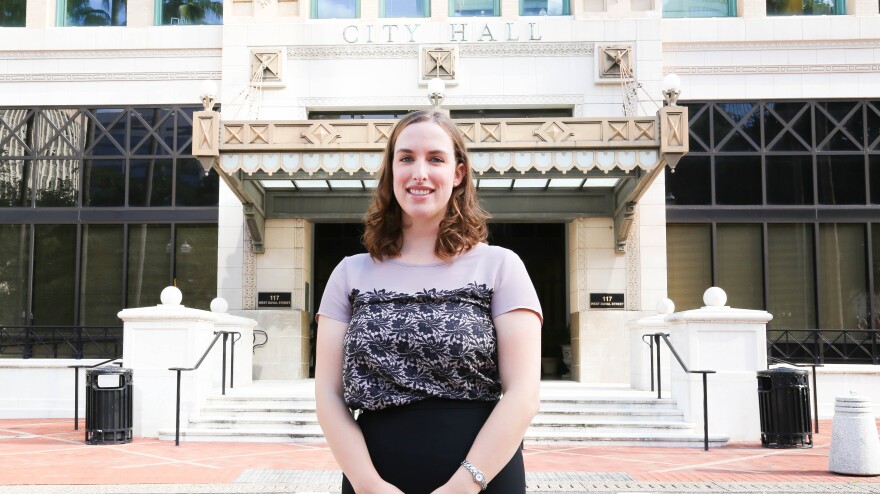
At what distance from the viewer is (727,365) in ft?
41.2

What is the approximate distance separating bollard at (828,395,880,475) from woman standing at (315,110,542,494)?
801cm

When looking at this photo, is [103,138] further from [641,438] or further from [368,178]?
[641,438]

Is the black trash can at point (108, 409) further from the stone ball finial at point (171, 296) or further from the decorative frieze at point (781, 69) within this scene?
the decorative frieze at point (781, 69)

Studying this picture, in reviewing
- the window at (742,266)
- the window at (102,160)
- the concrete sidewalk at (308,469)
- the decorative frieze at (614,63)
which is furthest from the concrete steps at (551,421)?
the decorative frieze at (614,63)

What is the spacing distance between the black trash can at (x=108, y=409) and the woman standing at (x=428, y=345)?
1020 cm

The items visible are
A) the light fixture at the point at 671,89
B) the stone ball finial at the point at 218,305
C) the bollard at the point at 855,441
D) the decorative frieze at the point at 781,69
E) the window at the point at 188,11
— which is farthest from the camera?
the window at the point at 188,11

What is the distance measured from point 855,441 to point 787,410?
2.30 metres

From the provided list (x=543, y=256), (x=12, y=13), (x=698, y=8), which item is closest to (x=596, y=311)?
(x=543, y=256)

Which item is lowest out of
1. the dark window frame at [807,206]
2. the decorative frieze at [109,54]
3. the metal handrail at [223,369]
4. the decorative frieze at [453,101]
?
the metal handrail at [223,369]

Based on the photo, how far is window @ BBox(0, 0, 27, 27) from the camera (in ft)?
65.8

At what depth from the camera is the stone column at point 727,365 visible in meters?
12.4

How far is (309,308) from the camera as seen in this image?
63.6 ft

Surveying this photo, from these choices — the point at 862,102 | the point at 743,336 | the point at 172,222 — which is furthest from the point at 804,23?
the point at 172,222

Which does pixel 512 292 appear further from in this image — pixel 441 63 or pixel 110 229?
pixel 110 229
